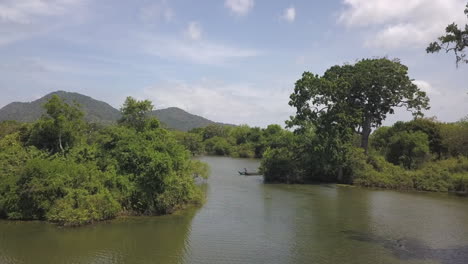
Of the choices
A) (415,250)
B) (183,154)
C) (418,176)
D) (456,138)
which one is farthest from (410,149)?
(183,154)

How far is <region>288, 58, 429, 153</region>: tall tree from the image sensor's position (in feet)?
141

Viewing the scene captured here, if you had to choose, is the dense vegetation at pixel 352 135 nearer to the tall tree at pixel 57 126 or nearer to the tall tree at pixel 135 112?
the tall tree at pixel 135 112

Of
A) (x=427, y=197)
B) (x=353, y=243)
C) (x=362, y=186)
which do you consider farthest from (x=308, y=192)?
(x=353, y=243)

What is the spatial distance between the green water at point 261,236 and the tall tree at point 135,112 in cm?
1080

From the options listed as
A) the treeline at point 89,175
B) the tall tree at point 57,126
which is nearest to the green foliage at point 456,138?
the treeline at point 89,175

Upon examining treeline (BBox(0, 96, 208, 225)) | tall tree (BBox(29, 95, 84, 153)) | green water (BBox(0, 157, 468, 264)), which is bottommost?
green water (BBox(0, 157, 468, 264))

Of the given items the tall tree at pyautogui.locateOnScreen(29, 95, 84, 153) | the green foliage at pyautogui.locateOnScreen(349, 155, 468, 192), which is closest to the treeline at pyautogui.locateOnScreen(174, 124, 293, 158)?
the green foliage at pyautogui.locateOnScreen(349, 155, 468, 192)

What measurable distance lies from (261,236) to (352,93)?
2992 cm

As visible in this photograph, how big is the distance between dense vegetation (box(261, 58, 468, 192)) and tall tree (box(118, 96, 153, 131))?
17433mm

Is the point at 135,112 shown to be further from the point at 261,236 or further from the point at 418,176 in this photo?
the point at 418,176

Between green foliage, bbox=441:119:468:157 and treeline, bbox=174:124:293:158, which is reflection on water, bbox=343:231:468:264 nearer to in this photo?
green foliage, bbox=441:119:468:157

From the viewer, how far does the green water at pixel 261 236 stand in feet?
56.4

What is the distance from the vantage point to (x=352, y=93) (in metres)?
45.2

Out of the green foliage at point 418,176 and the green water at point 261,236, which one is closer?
the green water at point 261,236
